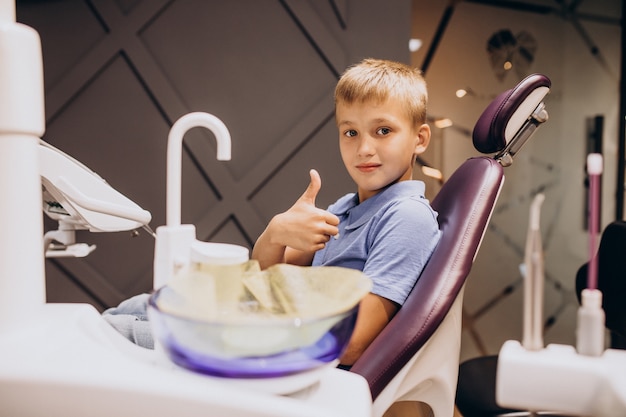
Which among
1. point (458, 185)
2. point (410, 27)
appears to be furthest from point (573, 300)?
point (458, 185)

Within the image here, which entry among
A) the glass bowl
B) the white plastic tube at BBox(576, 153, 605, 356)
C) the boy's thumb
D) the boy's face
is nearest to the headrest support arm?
the boy's face

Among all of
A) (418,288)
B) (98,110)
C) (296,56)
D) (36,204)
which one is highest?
(296,56)

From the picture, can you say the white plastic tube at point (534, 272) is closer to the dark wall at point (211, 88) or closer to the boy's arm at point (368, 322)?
the boy's arm at point (368, 322)

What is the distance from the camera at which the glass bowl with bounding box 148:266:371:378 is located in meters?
0.51

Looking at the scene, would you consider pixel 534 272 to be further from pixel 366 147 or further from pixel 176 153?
pixel 366 147

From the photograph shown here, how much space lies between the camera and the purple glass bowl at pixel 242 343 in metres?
0.51

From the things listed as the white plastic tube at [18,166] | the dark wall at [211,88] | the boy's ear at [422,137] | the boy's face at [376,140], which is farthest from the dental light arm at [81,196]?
the dark wall at [211,88]

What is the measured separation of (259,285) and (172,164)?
18 cm

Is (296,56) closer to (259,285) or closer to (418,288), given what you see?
(418,288)

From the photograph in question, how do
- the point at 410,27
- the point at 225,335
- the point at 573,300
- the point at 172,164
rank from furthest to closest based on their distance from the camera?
1. the point at 573,300
2. the point at 410,27
3. the point at 172,164
4. the point at 225,335

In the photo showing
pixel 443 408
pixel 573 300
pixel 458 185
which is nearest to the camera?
pixel 443 408

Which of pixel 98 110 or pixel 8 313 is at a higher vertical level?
pixel 98 110

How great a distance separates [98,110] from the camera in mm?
2328

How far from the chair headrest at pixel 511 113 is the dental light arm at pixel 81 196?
857mm
